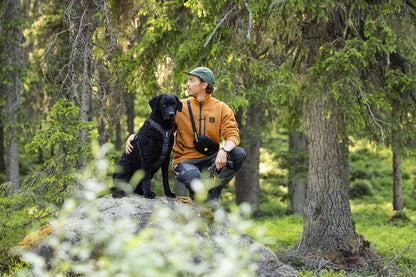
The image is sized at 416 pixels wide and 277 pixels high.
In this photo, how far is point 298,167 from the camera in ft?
45.6

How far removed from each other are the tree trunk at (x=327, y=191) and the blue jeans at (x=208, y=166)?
13.4ft

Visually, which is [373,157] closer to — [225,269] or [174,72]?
[174,72]

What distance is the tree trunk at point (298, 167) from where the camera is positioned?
540 inches

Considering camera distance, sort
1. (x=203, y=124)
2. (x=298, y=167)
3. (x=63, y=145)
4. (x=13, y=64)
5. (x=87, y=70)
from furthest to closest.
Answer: (x=298, y=167)
(x=13, y=64)
(x=87, y=70)
(x=63, y=145)
(x=203, y=124)

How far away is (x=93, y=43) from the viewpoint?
7.78m

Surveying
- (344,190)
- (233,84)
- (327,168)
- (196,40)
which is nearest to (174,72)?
(196,40)

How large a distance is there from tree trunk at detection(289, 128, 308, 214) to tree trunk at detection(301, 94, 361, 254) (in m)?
4.66

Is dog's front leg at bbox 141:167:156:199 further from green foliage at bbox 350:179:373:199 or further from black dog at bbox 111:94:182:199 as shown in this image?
green foliage at bbox 350:179:373:199

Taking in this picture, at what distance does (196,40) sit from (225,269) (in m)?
6.19

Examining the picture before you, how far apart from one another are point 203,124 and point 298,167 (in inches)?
380

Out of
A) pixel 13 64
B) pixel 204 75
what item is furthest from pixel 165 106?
pixel 13 64

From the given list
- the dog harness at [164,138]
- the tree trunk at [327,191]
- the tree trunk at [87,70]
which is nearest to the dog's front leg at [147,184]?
the dog harness at [164,138]

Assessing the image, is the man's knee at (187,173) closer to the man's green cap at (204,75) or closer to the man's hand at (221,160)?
the man's hand at (221,160)

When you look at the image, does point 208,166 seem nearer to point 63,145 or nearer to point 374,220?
point 63,145
